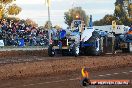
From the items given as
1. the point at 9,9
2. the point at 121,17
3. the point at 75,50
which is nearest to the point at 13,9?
the point at 9,9

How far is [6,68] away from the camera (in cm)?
1520

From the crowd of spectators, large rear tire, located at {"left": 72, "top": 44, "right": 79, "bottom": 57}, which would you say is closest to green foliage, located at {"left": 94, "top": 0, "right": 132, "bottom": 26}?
the crowd of spectators

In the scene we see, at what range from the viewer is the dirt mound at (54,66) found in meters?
15.1

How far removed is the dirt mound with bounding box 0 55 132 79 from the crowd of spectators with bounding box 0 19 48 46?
14.4 m

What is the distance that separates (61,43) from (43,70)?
7019 mm

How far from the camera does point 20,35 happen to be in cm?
3566

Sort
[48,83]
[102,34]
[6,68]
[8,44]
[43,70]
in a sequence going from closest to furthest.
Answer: [48,83], [6,68], [43,70], [102,34], [8,44]

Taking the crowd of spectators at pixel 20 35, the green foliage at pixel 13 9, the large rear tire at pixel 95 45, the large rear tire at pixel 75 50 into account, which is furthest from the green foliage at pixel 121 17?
the large rear tire at pixel 75 50

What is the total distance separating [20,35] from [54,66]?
62.7 feet

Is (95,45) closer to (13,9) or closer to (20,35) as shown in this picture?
(13,9)

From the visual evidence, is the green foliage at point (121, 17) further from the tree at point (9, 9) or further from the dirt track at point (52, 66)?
the dirt track at point (52, 66)

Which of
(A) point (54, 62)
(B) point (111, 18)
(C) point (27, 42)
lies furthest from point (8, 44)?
(B) point (111, 18)

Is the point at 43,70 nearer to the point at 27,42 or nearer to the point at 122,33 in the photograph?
the point at 122,33

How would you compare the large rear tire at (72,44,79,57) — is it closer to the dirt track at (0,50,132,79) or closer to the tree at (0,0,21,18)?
the dirt track at (0,50,132,79)
